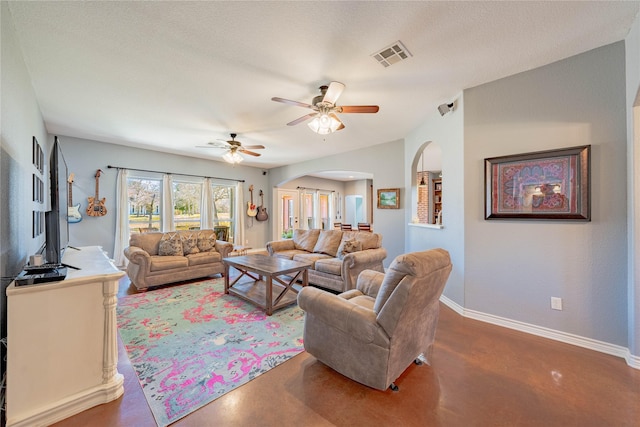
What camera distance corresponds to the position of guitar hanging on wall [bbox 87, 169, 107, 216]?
4923 mm

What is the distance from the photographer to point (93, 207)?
4.95 m

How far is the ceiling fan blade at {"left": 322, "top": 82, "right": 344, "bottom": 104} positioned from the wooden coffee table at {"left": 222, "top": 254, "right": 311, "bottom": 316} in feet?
6.88

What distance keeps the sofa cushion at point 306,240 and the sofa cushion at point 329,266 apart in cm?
95

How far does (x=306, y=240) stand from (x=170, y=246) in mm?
2488

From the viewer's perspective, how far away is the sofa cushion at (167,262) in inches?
157

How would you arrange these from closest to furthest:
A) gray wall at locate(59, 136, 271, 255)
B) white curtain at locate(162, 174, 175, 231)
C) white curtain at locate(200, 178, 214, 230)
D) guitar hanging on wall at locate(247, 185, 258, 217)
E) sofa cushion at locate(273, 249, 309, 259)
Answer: sofa cushion at locate(273, 249, 309, 259)
gray wall at locate(59, 136, 271, 255)
white curtain at locate(162, 174, 175, 231)
white curtain at locate(200, 178, 214, 230)
guitar hanging on wall at locate(247, 185, 258, 217)

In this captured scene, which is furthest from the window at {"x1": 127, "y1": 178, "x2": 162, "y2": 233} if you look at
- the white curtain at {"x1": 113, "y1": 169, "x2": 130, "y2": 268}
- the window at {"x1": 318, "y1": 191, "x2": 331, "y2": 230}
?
the window at {"x1": 318, "y1": 191, "x2": 331, "y2": 230}

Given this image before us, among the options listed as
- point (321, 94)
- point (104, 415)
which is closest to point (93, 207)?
point (104, 415)

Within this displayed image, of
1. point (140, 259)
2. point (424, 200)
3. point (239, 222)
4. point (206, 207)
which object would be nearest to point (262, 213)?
point (239, 222)

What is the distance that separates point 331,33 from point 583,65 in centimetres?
243

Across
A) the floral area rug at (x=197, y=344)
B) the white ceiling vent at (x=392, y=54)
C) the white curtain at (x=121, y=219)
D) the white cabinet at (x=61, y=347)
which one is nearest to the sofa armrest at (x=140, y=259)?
the floral area rug at (x=197, y=344)

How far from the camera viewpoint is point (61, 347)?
5.18 feet

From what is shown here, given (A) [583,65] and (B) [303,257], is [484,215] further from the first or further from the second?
(B) [303,257]

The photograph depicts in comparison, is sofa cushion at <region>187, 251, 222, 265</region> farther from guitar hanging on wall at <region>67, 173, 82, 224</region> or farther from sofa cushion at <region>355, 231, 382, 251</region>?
sofa cushion at <region>355, 231, 382, 251</region>
